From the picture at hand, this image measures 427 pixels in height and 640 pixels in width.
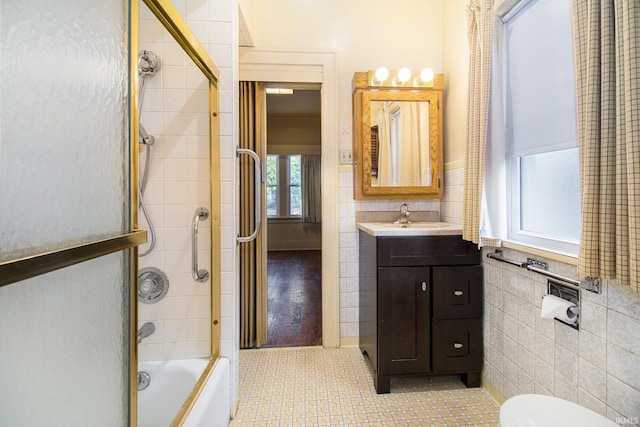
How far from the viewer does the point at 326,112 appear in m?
2.14

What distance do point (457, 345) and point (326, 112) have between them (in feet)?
5.87

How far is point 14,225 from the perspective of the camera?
499mm

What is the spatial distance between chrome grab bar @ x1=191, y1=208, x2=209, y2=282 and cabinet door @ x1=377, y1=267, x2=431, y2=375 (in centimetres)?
97

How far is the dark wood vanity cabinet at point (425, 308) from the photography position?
5.34ft

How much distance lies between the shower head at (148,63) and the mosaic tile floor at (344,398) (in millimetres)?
1804

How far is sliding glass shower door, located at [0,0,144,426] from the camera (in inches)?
20.0

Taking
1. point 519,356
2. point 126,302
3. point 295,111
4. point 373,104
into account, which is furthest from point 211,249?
point 295,111

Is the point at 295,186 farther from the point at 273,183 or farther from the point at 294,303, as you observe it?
the point at 294,303

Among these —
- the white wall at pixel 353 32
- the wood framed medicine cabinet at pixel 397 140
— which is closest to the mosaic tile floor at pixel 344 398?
the wood framed medicine cabinet at pixel 397 140

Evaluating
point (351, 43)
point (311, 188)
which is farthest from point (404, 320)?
point (311, 188)

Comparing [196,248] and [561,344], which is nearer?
[561,344]

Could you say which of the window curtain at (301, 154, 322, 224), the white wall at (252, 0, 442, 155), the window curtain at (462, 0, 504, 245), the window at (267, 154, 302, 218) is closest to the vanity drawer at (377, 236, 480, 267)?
the window curtain at (462, 0, 504, 245)

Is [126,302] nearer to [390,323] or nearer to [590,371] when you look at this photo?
[390,323]

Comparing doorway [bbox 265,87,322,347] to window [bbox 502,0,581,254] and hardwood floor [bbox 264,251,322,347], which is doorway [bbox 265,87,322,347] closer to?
hardwood floor [bbox 264,251,322,347]
